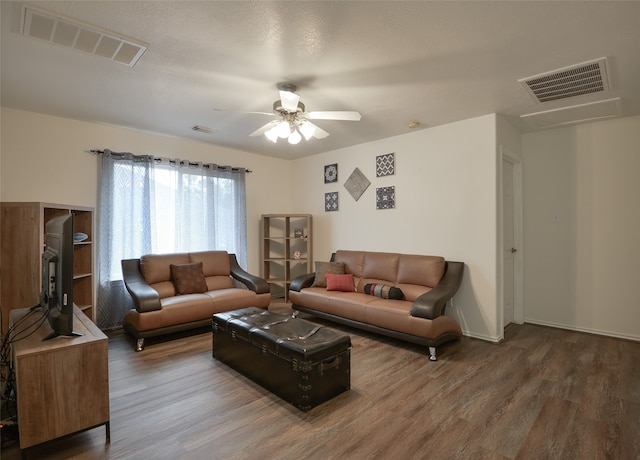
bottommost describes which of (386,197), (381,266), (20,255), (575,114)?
(381,266)

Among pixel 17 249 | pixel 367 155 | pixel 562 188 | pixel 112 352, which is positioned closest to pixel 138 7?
pixel 17 249

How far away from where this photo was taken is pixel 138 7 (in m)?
1.85

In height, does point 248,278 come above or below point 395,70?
below

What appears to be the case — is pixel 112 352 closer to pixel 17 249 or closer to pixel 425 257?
pixel 17 249

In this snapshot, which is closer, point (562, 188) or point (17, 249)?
point (17, 249)

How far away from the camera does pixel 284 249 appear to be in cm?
577

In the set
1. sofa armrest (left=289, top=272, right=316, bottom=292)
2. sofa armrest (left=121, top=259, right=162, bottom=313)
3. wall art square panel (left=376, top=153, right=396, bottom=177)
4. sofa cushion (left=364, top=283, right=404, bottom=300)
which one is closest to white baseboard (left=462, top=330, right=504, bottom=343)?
sofa cushion (left=364, top=283, right=404, bottom=300)

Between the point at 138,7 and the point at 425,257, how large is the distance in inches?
142

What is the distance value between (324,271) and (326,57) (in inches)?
116

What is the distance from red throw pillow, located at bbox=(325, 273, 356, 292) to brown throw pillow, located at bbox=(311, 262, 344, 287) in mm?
193

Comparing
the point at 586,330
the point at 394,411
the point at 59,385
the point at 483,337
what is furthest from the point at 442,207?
the point at 59,385

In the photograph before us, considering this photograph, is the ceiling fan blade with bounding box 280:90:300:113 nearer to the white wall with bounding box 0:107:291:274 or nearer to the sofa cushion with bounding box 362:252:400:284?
the sofa cushion with bounding box 362:252:400:284

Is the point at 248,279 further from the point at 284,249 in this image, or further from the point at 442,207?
the point at 442,207

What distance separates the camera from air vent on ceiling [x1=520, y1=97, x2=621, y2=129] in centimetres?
324
